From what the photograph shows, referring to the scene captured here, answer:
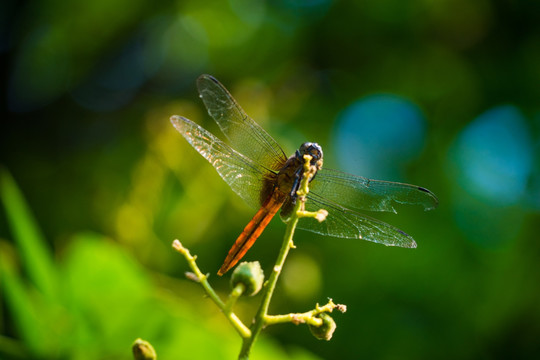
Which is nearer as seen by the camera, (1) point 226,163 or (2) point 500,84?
(1) point 226,163

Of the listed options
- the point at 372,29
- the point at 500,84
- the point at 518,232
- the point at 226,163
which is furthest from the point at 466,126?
the point at 226,163

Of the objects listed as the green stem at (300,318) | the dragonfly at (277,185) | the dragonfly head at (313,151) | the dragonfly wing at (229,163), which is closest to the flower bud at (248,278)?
the green stem at (300,318)

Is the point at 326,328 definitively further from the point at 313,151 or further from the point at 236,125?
the point at 236,125

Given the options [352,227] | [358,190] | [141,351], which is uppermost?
[358,190]

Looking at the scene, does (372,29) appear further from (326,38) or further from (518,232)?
(518,232)

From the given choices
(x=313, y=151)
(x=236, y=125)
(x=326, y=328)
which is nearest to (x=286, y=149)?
(x=236, y=125)

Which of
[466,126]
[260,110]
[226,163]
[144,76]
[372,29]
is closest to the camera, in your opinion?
[226,163]

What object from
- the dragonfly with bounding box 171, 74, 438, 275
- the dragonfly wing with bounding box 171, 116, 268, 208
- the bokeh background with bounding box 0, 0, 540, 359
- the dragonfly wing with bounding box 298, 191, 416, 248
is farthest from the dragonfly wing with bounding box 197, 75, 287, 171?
the bokeh background with bounding box 0, 0, 540, 359
